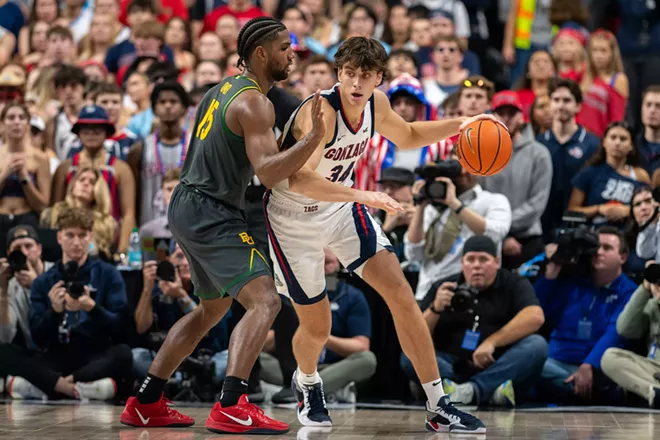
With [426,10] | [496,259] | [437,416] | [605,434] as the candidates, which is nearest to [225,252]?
[437,416]

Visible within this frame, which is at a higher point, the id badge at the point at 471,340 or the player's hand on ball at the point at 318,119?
the player's hand on ball at the point at 318,119

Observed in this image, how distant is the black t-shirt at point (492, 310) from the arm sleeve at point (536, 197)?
2.75 ft

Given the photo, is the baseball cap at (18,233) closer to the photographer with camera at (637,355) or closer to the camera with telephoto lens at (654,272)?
the photographer with camera at (637,355)

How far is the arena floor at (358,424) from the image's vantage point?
21.0 ft

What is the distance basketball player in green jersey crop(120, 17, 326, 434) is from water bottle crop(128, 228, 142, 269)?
2955 millimetres

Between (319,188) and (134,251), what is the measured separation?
3930 mm

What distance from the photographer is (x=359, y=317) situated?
29.8 feet

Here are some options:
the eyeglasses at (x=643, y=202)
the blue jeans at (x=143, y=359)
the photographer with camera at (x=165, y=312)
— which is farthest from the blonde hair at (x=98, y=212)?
the eyeglasses at (x=643, y=202)

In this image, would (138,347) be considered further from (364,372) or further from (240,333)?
(240,333)

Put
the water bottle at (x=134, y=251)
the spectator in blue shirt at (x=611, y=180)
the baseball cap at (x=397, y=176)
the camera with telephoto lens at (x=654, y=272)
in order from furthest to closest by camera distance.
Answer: the spectator in blue shirt at (x=611, y=180) → the water bottle at (x=134, y=251) → the baseball cap at (x=397, y=176) → the camera with telephoto lens at (x=654, y=272)

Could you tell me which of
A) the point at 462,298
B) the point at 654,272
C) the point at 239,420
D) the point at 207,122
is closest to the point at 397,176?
the point at 462,298

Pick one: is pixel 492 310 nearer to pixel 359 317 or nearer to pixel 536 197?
pixel 359 317

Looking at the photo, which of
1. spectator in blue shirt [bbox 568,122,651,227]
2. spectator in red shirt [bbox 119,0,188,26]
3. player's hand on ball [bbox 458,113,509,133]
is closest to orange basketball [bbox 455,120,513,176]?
player's hand on ball [bbox 458,113,509,133]

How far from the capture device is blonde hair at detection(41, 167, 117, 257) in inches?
382
